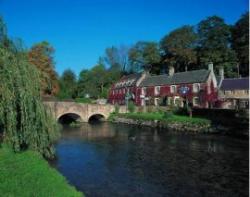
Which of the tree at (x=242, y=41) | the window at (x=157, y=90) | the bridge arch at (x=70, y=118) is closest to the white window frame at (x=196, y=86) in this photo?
the window at (x=157, y=90)

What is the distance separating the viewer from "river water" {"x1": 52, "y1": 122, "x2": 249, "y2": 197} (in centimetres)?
1694

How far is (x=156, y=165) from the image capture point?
21766 millimetres

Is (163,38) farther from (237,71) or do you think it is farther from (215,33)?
(237,71)

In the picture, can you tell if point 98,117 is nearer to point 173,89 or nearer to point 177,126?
point 173,89

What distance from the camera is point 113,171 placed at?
20.5 meters

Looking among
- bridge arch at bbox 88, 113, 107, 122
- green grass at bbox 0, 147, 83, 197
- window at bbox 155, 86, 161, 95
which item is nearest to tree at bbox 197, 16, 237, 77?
window at bbox 155, 86, 161, 95

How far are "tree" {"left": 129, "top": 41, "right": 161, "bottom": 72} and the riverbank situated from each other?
2823cm

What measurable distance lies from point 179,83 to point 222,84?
25.6 ft

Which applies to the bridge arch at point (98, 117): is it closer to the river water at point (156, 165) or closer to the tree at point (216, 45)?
the river water at point (156, 165)

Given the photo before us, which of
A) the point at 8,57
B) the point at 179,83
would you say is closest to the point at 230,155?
the point at 8,57

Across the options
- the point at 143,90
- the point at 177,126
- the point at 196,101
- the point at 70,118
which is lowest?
the point at 177,126

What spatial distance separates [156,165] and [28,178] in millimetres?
10170

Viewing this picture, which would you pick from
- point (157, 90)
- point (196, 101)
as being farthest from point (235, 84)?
point (157, 90)

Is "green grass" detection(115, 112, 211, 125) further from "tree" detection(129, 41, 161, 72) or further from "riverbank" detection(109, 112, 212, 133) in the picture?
"tree" detection(129, 41, 161, 72)
